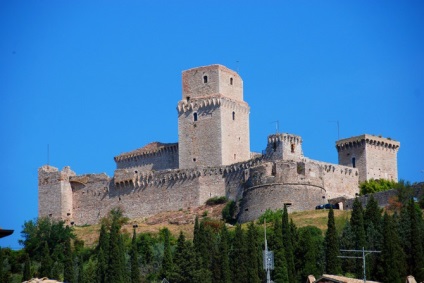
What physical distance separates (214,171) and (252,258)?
1107 inches

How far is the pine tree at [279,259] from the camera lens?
6334cm

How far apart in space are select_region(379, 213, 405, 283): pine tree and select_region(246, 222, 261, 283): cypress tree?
274 inches

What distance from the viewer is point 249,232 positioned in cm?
6700

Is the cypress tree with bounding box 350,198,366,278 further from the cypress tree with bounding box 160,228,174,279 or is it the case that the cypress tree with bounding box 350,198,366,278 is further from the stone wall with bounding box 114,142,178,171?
the stone wall with bounding box 114,142,178,171

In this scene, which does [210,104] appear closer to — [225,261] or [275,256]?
[225,261]

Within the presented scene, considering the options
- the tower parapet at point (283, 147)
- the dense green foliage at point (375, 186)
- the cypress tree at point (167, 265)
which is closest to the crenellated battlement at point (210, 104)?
the tower parapet at point (283, 147)

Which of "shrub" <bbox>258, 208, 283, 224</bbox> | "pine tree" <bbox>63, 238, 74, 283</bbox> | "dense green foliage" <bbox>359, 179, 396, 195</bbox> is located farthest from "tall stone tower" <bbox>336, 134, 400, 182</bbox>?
"pine tree" <bbox>63, 238, 74, 283</bbox>

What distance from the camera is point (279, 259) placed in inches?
2547

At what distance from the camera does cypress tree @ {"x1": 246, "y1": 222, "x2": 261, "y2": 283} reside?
64231mm

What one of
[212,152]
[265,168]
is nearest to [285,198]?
[265,168]

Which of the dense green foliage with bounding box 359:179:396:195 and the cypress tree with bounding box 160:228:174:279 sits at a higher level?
the dense green foliage with bounding box 359:179:396:195

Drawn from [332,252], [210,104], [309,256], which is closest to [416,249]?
[332,252]

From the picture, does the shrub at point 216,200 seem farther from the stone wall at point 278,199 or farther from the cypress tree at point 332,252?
the cypress tree at point 332,252

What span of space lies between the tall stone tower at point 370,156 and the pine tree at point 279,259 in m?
28.9
